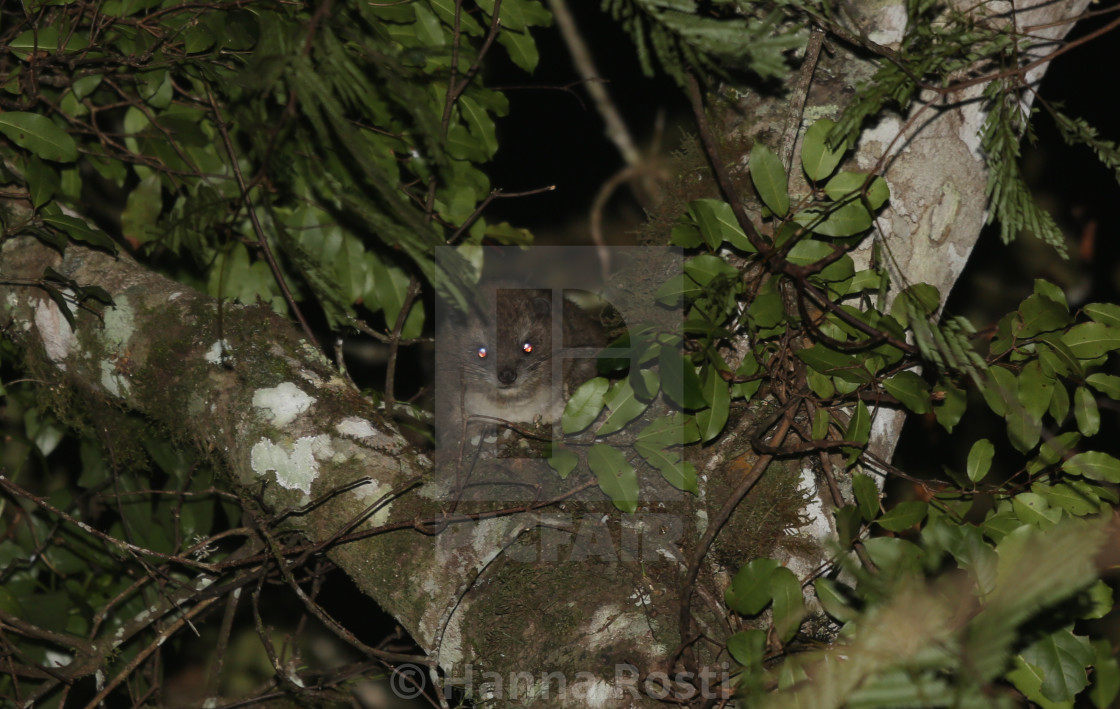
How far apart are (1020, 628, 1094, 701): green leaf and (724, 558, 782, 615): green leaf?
0.75 m

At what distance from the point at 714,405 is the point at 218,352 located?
1.78m

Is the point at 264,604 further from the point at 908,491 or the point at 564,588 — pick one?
the point at 908,491

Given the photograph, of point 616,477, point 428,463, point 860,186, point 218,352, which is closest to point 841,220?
point 860,186

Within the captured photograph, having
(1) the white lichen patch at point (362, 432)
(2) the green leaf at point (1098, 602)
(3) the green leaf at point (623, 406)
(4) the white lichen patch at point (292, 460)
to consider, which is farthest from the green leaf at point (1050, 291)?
(4) the white lichen patch at point (292, 460)

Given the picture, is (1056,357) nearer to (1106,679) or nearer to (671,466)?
(1106,679)

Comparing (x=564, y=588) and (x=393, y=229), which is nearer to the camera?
(x=393, y=229)

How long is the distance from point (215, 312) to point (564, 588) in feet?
5.56

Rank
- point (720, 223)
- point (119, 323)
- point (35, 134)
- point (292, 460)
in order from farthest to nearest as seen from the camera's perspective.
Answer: point (119, 323) < point (35, 134) < point (292, 460) < point (720, 223)

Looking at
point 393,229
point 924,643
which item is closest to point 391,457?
point 393,229

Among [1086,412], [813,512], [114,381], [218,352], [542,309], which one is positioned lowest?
[542,309]

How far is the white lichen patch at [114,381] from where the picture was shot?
3.07m

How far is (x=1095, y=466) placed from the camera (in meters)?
2.50

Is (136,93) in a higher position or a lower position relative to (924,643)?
lower

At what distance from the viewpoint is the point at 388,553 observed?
260cm
